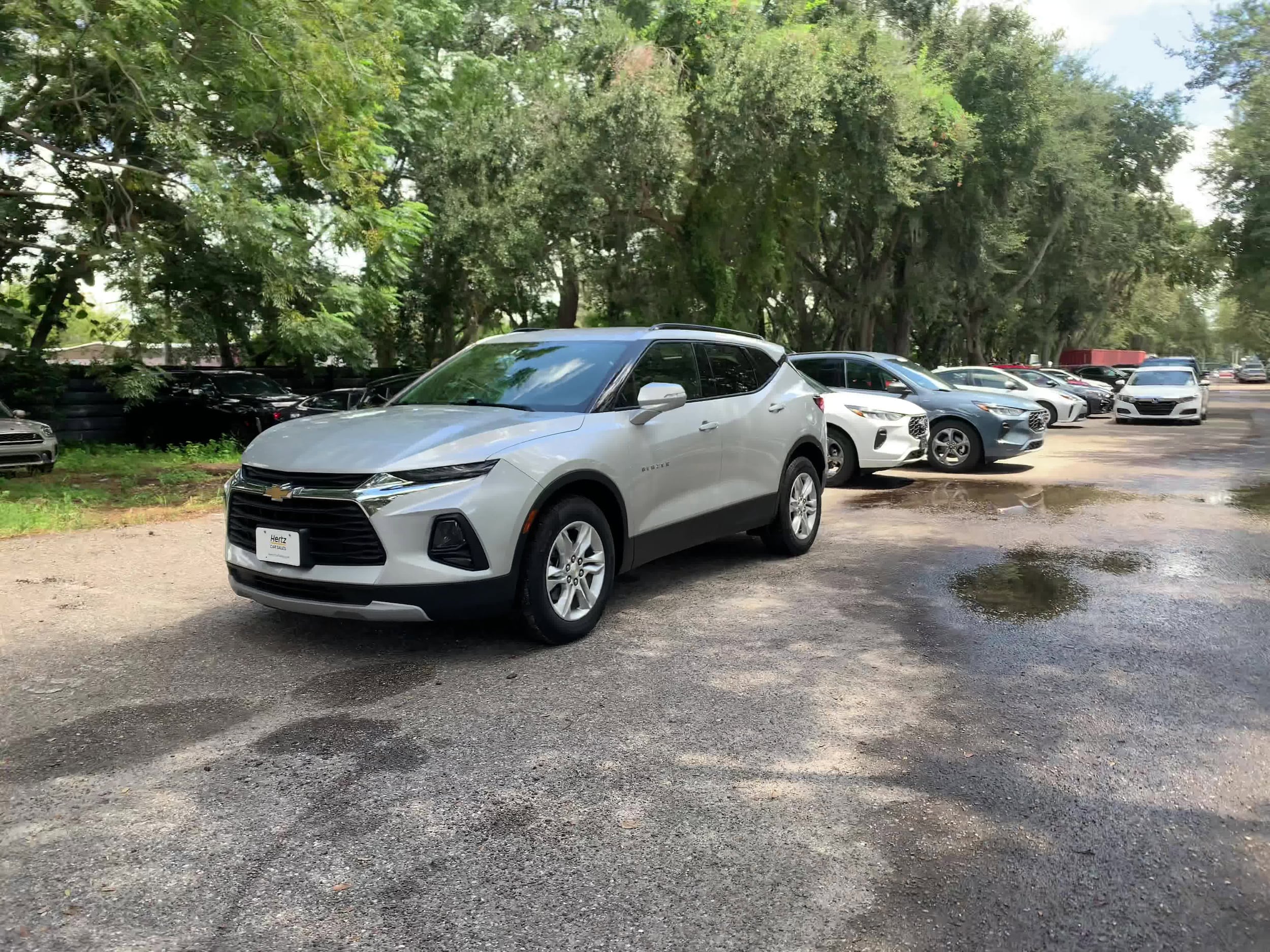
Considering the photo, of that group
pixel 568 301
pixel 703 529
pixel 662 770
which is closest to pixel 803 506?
pixel 703 529

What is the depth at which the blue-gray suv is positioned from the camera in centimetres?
1374

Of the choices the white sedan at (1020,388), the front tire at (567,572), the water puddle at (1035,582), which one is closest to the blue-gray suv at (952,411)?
the white sedan at (1020,388)

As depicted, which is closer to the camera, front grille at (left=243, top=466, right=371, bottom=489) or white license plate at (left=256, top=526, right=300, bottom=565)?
front grille at (left=243, top=466, right=371, bottom=489)

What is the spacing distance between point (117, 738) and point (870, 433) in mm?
9692

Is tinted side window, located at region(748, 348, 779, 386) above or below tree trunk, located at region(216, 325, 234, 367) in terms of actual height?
below

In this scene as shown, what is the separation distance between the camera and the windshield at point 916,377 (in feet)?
46.5

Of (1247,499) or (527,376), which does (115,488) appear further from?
(1247,499)

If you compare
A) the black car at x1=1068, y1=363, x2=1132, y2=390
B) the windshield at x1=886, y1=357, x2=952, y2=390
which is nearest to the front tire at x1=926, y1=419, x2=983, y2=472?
the windshield at x1=886, y1=357, x2=952, y2=390

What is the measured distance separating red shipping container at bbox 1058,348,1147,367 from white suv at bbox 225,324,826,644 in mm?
58086

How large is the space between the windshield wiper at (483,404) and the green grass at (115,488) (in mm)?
5531

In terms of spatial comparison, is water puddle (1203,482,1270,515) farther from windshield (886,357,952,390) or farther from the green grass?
the green grass

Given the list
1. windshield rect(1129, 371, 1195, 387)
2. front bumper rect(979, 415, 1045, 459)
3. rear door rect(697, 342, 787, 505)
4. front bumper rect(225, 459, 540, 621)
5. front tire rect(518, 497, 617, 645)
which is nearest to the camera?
front bumper rect(225, 459, 540, 621)

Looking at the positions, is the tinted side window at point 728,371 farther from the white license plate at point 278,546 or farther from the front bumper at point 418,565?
the white license plate at point 278,546

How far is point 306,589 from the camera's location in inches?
202
